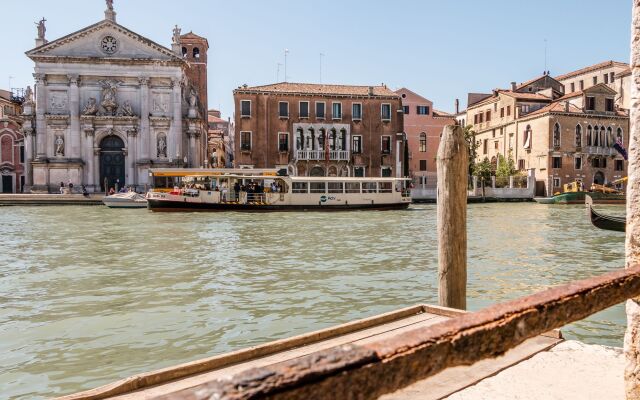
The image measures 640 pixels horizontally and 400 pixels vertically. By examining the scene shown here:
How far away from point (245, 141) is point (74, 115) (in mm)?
10827

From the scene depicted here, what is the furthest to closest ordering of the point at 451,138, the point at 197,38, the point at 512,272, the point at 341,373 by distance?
the point at 197,38 → the point at 512,272 → the point at 451,138 → the point at 341,373

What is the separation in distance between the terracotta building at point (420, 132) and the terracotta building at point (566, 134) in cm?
582

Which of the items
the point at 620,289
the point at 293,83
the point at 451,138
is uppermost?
the point at 293,83

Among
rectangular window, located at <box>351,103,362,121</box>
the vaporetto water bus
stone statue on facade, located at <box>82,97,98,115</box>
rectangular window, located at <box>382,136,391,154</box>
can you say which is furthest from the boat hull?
stone statue on facade, located at <box>82,97,98,115</box>

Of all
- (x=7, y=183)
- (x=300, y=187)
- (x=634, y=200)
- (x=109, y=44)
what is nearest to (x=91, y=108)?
(x=109, y=44)

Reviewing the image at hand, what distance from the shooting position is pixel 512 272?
356 inches

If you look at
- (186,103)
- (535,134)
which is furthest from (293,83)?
(535,134)

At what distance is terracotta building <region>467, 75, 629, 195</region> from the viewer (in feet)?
124

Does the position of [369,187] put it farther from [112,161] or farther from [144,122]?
[112,161]

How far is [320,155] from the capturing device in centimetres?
3634

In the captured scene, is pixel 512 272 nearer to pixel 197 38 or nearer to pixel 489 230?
pixel 489 230

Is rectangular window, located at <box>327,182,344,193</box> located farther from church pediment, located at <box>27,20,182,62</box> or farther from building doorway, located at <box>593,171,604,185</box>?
building doorway, located at <box>593,171,604,185</box>

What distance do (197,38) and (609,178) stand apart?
3405cm

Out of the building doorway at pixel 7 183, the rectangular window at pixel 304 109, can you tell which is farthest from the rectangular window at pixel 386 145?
the building doorway at pixel 7 183
